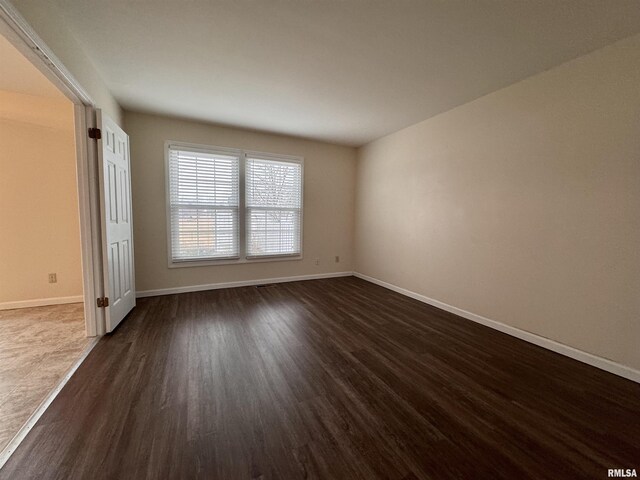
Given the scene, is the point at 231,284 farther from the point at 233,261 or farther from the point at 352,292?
the point at 352,292

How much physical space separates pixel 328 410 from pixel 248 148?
3.72m

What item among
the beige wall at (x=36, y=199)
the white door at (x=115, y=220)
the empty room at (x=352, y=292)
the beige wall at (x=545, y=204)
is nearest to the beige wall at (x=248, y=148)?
the empty room at (x=352, y=292)

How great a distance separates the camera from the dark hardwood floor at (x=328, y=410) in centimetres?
118

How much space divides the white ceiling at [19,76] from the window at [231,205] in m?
1.27

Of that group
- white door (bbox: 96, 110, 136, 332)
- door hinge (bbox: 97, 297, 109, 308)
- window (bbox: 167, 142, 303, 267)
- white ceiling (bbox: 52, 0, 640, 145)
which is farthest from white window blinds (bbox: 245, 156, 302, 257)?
door hinge (bbox: 97, 297, 109, 308)

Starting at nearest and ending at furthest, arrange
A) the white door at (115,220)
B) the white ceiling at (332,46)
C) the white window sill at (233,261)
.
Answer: the white ceiling at (332,46) < the white door at (115,220) < the white window sill at (233,261)

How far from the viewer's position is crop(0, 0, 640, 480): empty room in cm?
133

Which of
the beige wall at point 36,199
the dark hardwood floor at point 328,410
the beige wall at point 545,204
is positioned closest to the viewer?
the dark hardwood floor at point 328,410

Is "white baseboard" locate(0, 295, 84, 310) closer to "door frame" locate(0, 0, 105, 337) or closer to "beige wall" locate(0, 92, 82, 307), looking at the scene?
Result: "beige wall" locate(0, 92, 82, 307)

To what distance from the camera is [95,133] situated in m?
2.26

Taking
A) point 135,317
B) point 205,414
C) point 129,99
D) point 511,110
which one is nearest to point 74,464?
point 205,414

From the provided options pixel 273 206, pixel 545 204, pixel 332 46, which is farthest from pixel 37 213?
pixel 545 204

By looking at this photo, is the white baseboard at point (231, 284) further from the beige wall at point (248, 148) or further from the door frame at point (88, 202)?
the door frame at point (88, 202)

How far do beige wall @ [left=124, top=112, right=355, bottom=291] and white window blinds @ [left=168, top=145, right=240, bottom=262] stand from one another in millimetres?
158
